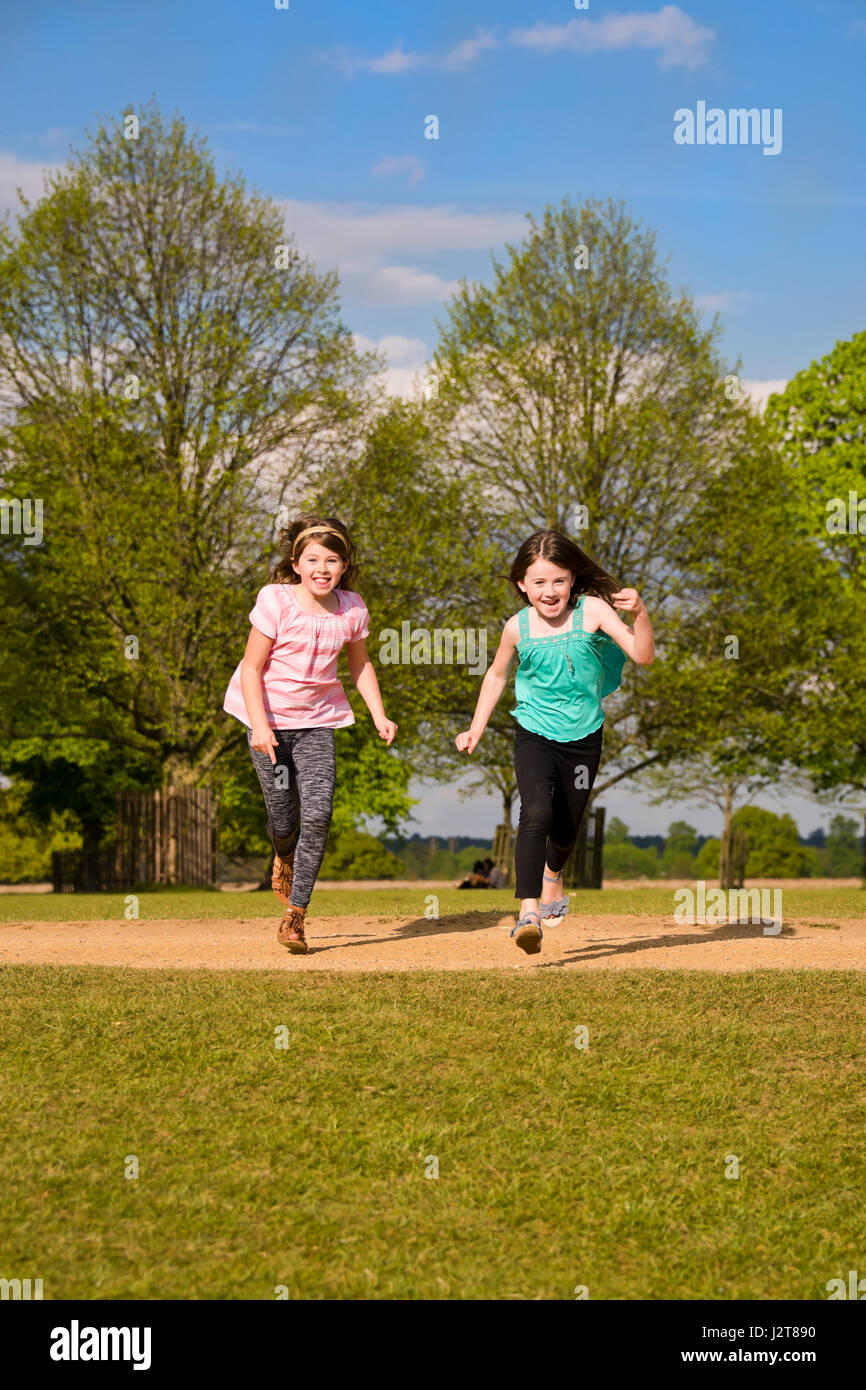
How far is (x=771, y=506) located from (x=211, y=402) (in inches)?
469

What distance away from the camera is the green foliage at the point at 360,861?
63.2m

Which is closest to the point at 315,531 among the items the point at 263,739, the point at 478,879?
the point at 263,739

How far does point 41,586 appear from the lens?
2605cm

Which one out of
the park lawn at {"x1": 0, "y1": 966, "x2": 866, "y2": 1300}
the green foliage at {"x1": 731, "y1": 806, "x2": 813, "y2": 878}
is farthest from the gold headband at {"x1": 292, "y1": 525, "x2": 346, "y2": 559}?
the green foliage at {"x1": 731, "y1": 806, "x2": 813, "y2": 878}

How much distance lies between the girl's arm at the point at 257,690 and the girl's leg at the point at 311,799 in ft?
0.64

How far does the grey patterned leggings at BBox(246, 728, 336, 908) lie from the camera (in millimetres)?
7914

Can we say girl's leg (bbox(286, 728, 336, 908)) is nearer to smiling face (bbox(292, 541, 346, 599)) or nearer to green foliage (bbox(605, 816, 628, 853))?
smiling face (bbox(292, 541, 346, 599))

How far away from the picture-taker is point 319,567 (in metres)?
7.98

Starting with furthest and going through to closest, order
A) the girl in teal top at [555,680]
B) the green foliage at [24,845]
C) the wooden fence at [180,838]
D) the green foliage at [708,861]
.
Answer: the green foliage at [708,861], the green foliage at [24,845], the wooden fence at [180,838], the girl in teal top at [555,680]

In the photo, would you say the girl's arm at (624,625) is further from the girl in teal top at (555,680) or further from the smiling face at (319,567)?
the smiling face at (319,567)

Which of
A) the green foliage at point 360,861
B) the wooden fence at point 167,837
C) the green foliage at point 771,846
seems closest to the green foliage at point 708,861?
the green foliage at point 771,846

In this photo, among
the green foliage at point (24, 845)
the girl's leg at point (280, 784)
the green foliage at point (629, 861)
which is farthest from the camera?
the green foliage at point (629, 861)
